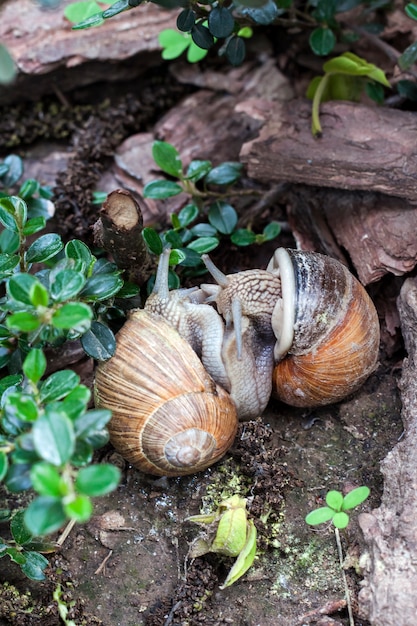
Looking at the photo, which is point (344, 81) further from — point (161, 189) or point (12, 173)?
point (12, 173)

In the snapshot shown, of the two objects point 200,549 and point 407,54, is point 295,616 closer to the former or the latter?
point 200,549

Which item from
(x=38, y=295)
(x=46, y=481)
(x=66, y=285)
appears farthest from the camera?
(x=66, y=285)

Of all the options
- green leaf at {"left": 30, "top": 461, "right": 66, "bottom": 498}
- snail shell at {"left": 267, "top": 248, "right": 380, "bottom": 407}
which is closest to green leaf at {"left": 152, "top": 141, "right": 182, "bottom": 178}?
snail shell at {"left": 267, "top": 248, "right": 380, "bottom": 407}

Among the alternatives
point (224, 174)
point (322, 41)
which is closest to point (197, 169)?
point (224, 174)

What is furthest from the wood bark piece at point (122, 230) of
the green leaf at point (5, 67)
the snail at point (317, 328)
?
the green leaf at point (5, 67)

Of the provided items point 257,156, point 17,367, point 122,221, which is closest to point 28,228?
point 122,221
